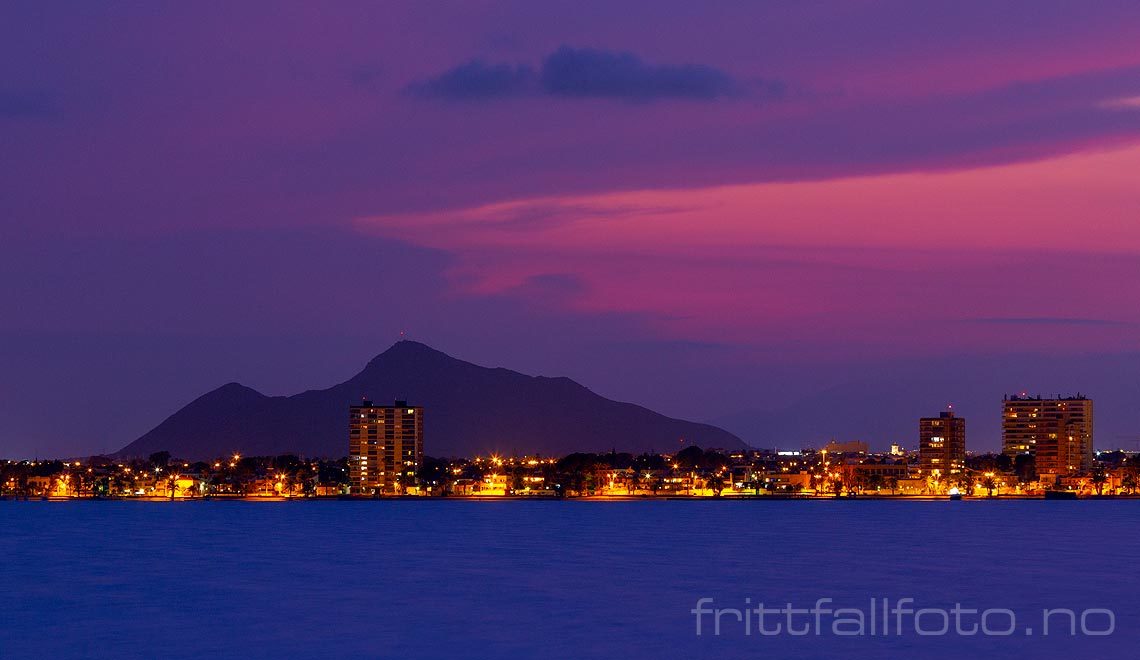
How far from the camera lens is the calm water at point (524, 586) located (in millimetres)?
58906

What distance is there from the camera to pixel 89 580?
3519 inches

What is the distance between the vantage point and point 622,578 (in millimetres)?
86562

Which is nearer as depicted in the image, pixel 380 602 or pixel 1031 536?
pixel 380 602

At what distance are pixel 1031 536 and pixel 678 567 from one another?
51605 millimetres

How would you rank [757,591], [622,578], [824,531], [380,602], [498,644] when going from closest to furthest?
[498,644] → [380,602] → [757,591] → [622,578] → [824,531]

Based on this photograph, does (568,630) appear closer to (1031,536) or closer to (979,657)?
(979,657)

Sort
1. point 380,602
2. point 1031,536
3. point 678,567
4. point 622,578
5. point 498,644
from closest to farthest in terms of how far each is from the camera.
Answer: point 498,644, point 380,602, point 622,578, point 678,567, point 1031,536

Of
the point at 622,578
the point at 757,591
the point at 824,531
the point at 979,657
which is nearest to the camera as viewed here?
the point at 979,657

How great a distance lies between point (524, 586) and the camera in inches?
3248

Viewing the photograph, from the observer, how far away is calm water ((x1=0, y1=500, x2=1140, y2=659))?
58906mm

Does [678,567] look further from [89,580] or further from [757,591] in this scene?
[89,580]

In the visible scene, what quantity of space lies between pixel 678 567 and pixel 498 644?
117 ft

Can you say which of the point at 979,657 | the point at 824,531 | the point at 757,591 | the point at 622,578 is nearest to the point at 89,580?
the point at 622,578

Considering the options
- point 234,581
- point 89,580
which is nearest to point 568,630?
point 234,581
